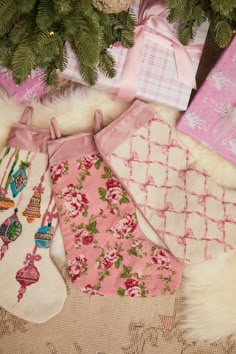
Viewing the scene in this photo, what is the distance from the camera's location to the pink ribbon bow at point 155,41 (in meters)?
1.06

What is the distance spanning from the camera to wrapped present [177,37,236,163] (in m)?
1.12

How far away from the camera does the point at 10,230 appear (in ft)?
3.81

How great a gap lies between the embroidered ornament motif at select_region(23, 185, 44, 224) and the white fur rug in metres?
0.10

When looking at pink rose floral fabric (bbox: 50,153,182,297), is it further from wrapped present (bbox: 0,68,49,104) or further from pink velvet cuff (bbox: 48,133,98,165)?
wrapped present (bbox: 0,68,49,104)

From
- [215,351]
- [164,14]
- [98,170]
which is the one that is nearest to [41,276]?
[98,170]

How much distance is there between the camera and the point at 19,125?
3.87 ft

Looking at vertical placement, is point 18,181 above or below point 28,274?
above

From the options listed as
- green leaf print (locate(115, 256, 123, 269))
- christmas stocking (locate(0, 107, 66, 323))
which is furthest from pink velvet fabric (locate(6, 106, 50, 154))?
green leaf print (locate(115, 256, 123, 269))

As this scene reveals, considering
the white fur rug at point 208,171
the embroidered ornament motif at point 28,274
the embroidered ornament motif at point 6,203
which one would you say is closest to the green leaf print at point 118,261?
the white fur rug at point 208,171

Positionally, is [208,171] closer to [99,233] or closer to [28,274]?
[99,233]

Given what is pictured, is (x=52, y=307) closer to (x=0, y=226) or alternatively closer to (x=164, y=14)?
(x=0, y=226)

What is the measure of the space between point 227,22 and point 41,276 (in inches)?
32.6

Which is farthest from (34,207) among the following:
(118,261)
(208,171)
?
(208,171)

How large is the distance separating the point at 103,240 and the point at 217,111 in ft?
1.59
